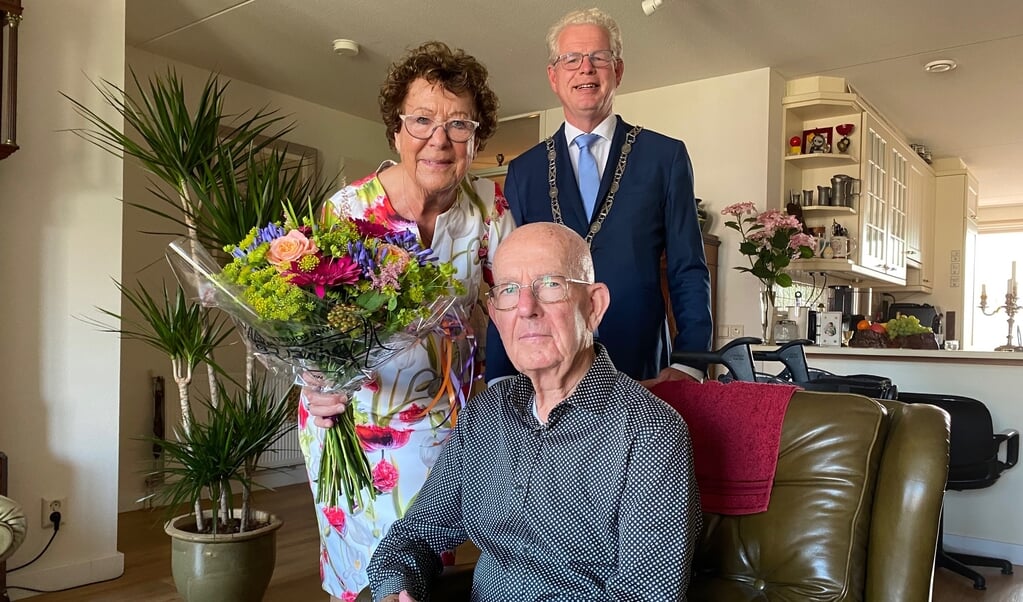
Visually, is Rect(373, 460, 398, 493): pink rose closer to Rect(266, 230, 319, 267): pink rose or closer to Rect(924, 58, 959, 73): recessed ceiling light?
Rect(266, 230, 319, 267): pink rose

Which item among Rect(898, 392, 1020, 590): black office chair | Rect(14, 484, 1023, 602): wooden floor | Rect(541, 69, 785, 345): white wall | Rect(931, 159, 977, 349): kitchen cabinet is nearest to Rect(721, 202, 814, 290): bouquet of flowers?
Rect(541, 69, 785, 345): white wall

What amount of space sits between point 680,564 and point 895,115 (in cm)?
575

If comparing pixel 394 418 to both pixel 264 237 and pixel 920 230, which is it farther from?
pixel 920 230

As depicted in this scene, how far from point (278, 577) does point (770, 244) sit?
10.3 feet

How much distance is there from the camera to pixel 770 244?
4.35 metres

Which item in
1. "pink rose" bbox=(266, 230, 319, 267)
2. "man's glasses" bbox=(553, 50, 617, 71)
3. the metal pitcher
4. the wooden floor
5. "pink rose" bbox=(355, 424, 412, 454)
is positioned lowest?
the wooden floor

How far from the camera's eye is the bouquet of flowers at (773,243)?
4262 millimetres

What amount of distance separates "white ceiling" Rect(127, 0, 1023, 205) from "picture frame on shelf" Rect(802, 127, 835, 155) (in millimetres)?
375

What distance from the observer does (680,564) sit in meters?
1.10

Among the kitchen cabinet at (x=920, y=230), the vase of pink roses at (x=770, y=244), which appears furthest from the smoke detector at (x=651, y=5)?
the kitchen cabinet at (x=920, y=230)

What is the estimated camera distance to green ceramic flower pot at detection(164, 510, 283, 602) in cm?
229

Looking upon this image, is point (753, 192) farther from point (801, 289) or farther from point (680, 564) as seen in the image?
point (680, 564)

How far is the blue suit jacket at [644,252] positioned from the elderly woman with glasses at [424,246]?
169 mm

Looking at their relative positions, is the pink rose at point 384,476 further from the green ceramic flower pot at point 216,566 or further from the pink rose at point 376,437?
the green ceramic flower pot at point 216,566
